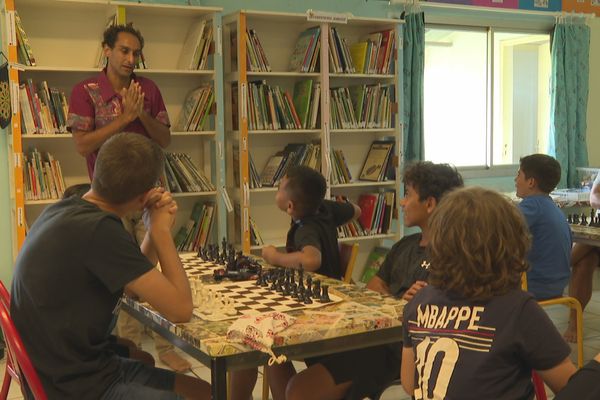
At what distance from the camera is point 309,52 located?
5.00m

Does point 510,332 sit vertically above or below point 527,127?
below

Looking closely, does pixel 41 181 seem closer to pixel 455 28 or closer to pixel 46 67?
pixel 46 67

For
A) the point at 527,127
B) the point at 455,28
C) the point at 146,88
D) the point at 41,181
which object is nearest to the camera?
the point at 146,88

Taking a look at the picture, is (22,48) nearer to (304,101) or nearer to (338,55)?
(304,101)

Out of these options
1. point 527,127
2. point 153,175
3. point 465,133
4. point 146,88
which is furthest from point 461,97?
point 153,175

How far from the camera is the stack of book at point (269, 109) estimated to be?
15.9 feet

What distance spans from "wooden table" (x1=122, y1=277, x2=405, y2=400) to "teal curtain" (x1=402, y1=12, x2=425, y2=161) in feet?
12.1

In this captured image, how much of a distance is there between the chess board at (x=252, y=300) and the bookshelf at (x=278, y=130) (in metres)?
2.41

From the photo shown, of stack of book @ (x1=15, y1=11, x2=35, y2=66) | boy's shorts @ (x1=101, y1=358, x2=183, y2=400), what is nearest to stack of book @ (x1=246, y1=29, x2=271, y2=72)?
stack of book @ (x1=15, y1=11, x2=35, y2=66)

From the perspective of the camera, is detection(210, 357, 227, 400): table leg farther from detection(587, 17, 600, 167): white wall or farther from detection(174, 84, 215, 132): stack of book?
detection(587, 17, 600, 167): white wall

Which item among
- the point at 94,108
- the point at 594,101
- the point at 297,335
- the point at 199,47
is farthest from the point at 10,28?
the point at 594,101

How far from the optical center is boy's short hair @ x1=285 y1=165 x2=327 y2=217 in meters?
2.87

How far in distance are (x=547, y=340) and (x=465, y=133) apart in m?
5.17

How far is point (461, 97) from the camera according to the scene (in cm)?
644
